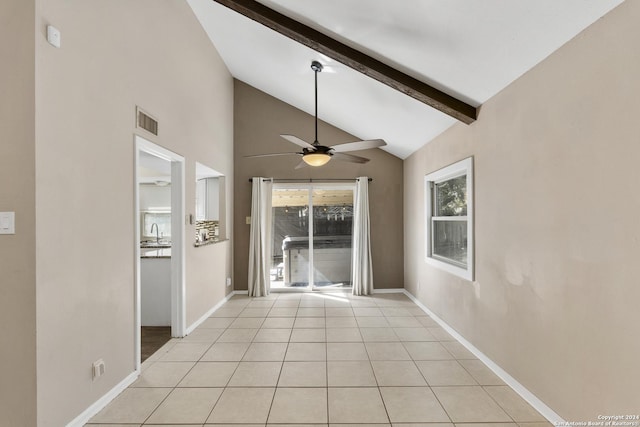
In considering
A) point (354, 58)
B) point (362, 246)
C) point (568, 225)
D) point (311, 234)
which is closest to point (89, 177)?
point (354, 58)

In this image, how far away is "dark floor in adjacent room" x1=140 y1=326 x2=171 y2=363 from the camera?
3314 millimetres

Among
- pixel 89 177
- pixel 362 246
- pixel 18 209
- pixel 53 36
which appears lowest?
pixel 362 246

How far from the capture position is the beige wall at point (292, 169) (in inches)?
231

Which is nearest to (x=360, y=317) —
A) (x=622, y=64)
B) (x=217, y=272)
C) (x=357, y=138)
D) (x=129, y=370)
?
(x=217, y=272)

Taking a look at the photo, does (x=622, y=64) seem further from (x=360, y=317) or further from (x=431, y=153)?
(x=360, y=317)

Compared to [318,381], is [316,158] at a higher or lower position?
higher

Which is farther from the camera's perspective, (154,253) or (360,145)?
(154,253)

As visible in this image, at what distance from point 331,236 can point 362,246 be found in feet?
2.09

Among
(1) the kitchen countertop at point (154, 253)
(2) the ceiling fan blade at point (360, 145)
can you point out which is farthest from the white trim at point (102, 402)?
(2) the ceiling fan blade at point (360, 145)

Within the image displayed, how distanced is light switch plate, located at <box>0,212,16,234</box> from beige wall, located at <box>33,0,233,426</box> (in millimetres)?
129

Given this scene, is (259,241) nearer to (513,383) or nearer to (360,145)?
(360,145)

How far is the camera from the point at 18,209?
1.79 metres

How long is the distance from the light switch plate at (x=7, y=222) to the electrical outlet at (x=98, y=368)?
109 cm

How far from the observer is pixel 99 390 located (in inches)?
90.3
